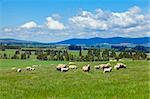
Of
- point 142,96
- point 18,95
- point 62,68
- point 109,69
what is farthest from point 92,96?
point 62,68

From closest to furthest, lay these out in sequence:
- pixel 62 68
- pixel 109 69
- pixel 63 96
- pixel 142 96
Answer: pixel 142 96 < pixel 63 96 < pixel 109 69 < pixel 62 68

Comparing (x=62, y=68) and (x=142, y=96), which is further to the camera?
(x=62, y=68)

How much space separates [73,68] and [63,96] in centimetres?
2619

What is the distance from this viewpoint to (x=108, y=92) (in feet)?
72.4

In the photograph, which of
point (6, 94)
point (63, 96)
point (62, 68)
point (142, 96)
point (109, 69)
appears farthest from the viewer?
point (62, 68)

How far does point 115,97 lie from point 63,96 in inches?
129

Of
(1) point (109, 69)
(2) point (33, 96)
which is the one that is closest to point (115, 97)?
(2) point (33, 96)

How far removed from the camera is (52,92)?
77.2ft

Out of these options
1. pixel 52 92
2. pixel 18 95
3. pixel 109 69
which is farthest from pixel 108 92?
pixel 109 69

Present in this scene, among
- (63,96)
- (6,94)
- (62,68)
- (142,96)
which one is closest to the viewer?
(142,96)

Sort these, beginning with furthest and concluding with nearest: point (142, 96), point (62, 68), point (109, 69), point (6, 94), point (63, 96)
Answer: point (62, 68)
point (109, 69)
point (6, 94)
point (63, 96)
point (142, 96)

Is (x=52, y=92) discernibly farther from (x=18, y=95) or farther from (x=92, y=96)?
(x=92, y=96)

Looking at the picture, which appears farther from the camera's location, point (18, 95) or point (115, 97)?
point (18, 95)

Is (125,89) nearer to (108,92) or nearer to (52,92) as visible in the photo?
(108,92)
